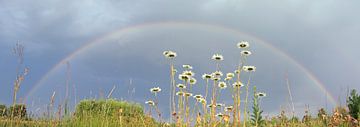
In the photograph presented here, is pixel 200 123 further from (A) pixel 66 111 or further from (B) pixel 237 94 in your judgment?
(A) pixel 66 111

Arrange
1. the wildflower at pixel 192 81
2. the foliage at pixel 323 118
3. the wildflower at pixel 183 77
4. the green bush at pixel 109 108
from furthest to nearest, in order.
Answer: the green bush at pixel 109 108, the foliage at pixel 323 118, the wildflower at pixel 192 81, the wildflower at pixel 183 77

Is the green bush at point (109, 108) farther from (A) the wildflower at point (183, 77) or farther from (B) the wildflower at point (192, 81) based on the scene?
(A) the wildflower at point (183, 77)

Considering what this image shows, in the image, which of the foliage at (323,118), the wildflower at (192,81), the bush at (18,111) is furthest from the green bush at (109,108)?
the wildflower at (192,81)

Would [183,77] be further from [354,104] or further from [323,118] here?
[354,104]

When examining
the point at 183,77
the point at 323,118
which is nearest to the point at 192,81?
the point at 183,77

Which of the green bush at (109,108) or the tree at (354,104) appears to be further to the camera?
the green bush at (109,108)

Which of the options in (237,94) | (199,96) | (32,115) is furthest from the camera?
(32,115)

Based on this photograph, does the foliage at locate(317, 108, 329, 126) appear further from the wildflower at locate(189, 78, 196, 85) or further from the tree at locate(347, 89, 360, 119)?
the wildflower at locate(189, 78, 196, 85)

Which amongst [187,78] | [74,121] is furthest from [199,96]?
[74,121]

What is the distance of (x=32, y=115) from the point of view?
31.7ft

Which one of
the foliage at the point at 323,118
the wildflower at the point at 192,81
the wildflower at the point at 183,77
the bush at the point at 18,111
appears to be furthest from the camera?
the foliage at the point at 323,118

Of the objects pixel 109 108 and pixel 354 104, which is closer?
pixel 354 104

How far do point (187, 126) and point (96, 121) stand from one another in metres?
3.91

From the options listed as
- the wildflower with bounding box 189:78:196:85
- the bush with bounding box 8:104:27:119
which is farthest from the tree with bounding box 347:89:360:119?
the bush with bounding box 8:104:27:119
